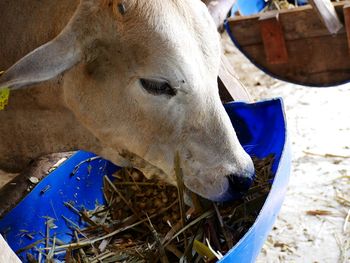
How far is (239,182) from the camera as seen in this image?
2.39 m

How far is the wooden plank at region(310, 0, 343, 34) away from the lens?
3.33m

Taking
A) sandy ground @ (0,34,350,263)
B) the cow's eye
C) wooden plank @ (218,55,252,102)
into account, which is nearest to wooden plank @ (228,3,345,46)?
wooden plank @ (218,55,252,102)

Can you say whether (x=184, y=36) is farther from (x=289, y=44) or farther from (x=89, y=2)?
(x=289, y=44)

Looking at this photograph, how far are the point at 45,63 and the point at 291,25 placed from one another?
1.86 metres

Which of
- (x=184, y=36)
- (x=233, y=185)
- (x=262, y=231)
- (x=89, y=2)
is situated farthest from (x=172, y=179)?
(x=89, y=2)

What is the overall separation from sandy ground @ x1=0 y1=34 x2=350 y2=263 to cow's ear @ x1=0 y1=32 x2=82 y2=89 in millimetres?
1446

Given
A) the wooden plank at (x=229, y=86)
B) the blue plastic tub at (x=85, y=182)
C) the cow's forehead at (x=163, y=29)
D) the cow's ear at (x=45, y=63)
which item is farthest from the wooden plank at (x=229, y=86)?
the cow's ear at (x=45, y=63)

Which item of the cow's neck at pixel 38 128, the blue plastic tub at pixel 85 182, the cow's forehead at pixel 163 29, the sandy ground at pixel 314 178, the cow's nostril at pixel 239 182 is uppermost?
the cow's forehead at pixel 163 29

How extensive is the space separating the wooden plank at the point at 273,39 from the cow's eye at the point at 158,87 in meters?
1.50

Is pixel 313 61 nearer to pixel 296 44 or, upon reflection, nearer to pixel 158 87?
pixel 296 44

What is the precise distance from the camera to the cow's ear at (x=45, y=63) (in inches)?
83.9

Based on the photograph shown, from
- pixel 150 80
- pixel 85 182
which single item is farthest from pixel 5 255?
pixel 85 182

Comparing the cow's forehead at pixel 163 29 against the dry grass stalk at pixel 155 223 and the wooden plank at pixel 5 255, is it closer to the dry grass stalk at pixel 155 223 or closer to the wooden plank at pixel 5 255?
the dry grass stalk at pixel 155 223

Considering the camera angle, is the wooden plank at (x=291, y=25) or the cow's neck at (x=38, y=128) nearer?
the cow's neck at (x=38, y=128)
